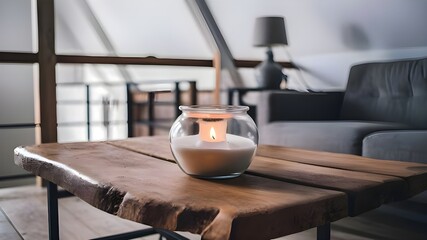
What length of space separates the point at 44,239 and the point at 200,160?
1.17 metres

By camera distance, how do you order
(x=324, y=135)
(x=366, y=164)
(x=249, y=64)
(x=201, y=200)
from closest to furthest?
(x=201, y=200) → (x=366, y=164) → (x=324, y=135) → (x=249, y=64)

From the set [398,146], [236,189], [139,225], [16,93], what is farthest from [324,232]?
[16,93]

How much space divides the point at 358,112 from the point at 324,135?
716 millimetres

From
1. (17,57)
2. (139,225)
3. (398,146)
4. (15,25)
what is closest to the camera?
(398,146)

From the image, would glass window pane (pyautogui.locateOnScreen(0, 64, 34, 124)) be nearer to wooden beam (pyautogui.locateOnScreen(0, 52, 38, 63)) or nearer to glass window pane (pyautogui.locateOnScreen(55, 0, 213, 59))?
glass window pane (pyautogui.locateOnScreen(55, 0, 213, 59))

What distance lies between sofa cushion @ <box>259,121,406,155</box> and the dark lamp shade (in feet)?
3.53

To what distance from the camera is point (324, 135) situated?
2123mm

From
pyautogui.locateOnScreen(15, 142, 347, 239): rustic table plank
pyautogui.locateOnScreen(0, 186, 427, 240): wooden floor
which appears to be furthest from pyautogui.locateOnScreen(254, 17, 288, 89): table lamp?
Answer: pyautogui.locateOnScreen(15, 142, 347, 239): rustic table plank

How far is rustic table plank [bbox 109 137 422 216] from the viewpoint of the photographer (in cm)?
85

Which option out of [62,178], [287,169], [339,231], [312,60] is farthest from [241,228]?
[312,60]

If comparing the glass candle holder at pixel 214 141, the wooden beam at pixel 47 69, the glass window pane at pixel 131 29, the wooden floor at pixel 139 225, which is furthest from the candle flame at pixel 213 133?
the glass window pane at pixel 131 29

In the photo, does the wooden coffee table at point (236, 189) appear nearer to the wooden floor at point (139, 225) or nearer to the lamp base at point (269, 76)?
the wooden floor at point (139, 225)

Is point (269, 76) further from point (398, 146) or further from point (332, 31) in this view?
point (398, 146)

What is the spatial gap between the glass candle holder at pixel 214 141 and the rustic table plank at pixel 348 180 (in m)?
0.10
